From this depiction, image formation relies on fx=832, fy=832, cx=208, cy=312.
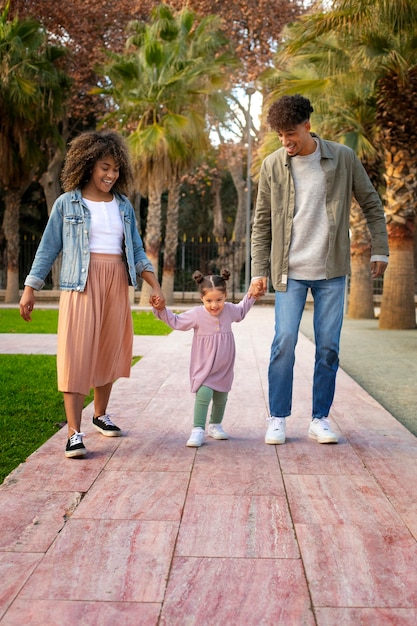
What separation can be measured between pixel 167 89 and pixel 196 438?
2040cm

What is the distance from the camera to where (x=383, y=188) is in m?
21.4

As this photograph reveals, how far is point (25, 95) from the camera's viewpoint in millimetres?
24516

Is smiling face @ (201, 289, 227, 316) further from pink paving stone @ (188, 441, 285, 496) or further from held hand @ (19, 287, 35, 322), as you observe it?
held hand @ (19, 287, 35, 322)

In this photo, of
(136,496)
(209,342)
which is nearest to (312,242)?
(209,342)

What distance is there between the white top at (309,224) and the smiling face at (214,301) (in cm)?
46

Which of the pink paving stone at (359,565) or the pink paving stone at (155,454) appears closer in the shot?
the pink paving stone at (359,565)

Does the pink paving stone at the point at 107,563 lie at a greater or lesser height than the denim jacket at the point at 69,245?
lesser

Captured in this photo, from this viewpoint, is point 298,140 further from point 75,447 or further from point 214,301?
point 75,447

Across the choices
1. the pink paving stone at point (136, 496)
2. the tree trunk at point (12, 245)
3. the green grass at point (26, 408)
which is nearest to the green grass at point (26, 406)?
the green grass at point (26, 408)

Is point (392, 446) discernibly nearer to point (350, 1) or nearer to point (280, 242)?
point (280, 242)

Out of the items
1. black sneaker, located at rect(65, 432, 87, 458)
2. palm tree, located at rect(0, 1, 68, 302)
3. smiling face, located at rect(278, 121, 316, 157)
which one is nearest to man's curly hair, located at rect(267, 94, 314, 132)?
smiling face, located at rect(278, 121, 316, 157)

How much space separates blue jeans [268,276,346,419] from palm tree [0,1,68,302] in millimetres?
20816

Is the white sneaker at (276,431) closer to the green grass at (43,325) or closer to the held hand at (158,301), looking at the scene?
the held hand at (158,301)

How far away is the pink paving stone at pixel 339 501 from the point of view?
11.9ft
